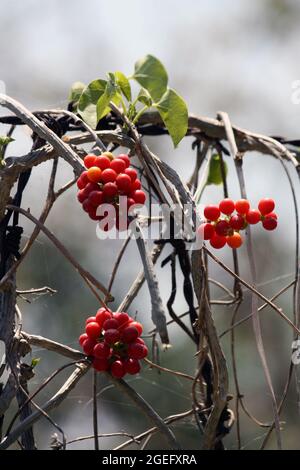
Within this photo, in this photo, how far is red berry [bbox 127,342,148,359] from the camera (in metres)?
1.09

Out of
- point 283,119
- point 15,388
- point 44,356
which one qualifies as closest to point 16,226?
point 15,388

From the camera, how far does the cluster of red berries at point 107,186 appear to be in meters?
1.00

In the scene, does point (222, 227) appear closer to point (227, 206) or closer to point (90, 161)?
point (227, 206)

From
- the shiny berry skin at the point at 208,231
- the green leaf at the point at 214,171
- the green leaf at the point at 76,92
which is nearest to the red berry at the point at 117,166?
the shiny berry skin at the point at 208,231

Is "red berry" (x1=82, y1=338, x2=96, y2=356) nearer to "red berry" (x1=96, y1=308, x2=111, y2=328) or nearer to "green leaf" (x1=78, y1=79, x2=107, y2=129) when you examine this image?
"red berry" (x1=96, y1=308, x2=111, y2=328)

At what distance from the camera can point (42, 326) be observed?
8.02ft

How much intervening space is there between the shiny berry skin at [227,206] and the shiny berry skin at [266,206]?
0.04 metres

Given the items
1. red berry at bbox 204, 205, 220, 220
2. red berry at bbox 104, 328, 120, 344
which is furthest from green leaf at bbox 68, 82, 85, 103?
red berry at bbox 104, 328, 120, 344

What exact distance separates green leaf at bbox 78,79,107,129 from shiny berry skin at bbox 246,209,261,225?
29cm

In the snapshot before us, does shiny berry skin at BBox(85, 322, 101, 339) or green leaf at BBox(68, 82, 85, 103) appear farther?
green leaf at BBox(68, 82, 85, 103)

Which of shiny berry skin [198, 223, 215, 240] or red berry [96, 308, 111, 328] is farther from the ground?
shiny berry skin [198, 223, 215, 240]

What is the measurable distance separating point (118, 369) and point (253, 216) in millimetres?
287

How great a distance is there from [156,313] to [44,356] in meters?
1.31

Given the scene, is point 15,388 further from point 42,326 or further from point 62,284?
point 62,284
